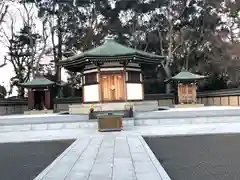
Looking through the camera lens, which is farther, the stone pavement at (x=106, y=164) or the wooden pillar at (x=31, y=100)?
the wooden pillar at (x=31, y=100)

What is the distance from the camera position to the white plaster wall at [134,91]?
62.1ft

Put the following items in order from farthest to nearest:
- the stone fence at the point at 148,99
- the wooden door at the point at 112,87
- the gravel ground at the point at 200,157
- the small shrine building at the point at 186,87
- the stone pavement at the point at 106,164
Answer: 1. the stone fence at the point at 148,99
2. the small shrine building at the point at 186,87
3. the wooden door at the point at 112,87
4. the gravel ground at the point at 200,157
5. the stone pavement at the point at 106,164

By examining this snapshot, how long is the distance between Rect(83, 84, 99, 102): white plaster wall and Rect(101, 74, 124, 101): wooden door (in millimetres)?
498

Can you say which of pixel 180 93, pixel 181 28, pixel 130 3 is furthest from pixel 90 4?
pixel 180 93

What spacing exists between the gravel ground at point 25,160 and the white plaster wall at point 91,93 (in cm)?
975

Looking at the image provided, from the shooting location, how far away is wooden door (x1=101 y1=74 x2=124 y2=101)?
19125 millimetres

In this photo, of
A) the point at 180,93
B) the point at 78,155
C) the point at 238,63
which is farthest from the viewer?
the point at 238,63

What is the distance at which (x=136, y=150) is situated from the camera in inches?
287

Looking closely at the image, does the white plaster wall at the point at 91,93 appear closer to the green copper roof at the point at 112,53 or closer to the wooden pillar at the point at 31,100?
the green copper roof at the point at 112,53

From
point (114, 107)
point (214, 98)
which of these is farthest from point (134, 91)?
point (214, 98)

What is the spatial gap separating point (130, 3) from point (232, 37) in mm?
11088

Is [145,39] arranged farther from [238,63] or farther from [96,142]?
[96,142]

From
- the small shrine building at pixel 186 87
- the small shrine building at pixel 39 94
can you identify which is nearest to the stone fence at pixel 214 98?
the small shrine building at pixel 186 87

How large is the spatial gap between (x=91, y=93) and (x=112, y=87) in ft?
4.53
